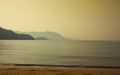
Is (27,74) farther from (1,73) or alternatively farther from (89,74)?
(89,74)

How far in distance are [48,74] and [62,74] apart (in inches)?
33.7

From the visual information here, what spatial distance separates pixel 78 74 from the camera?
1848cm

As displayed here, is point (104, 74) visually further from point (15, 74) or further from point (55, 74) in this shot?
point (15, 74)

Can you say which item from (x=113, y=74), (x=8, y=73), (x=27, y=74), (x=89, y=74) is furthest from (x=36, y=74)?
(x=113, y=74)

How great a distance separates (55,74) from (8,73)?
270 cm

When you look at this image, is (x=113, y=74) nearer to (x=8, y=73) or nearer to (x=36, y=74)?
(x=36, y=74)

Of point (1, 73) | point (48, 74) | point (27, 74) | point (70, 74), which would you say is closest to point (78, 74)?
point (70, 74)

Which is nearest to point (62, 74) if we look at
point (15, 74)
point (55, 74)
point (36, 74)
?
point (55, 74)

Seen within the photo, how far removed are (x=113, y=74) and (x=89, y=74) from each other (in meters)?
1.42

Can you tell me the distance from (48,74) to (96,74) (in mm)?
2830

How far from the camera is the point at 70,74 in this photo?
18.3 m

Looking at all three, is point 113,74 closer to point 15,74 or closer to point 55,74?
point 55,74

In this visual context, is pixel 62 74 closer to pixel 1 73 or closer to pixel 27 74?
pixel 27 74

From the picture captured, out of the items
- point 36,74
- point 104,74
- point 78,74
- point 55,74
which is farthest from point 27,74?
point 104,74
